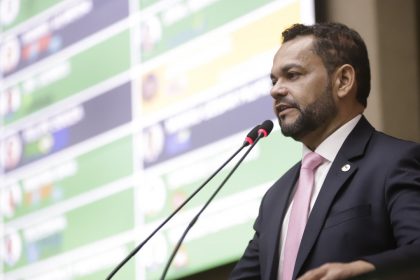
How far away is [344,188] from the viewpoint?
318 cm

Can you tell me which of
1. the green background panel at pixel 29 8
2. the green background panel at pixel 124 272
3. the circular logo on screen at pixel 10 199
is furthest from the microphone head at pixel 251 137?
the green background panel at pixel 29 8

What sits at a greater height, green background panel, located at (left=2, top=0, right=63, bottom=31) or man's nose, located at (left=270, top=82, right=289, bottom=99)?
green background panel, located at (left=2, top=0, right=63, bottom=31)

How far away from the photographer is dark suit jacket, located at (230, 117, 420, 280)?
306 centimetres

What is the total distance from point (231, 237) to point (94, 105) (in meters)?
1.01

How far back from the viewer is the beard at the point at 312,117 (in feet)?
11.0

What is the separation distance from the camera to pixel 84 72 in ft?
18.1

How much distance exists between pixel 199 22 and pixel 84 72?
27.0 inches

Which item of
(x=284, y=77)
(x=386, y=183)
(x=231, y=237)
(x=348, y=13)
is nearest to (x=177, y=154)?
(x=231, y=237)

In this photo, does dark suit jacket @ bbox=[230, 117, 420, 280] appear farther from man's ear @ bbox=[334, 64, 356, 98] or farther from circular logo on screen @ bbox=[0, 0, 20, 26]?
circular logo on screen @ bbox=[0, 0, 20, 26]

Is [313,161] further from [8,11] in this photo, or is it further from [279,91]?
[8,11]

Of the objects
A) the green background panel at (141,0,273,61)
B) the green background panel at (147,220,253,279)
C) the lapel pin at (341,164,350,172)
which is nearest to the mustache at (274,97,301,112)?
the lapel pin at (341,164,350,172)

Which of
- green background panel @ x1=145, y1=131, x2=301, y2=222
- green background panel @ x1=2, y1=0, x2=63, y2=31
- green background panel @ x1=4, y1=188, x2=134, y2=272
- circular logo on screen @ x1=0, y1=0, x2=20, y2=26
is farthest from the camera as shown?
circular logo on screen @ x1=0, y1=0, x2=20, y2=26

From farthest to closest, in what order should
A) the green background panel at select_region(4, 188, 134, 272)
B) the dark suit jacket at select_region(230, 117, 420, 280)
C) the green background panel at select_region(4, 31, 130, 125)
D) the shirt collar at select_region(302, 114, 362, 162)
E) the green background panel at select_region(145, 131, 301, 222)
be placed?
the green background panel at select_region(4, 31, 130, 125) → the green background panel at select_region(4, 188, 134, 272) → the green background panel at select_region(145, 131, 301, 222) → the shirt collar at select_region(302, 114, 362, 162) → the dark suit jacket at select_region(230, 117, 420, 280)

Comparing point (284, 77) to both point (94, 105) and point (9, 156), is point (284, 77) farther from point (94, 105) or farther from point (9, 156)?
point (9, 156)
